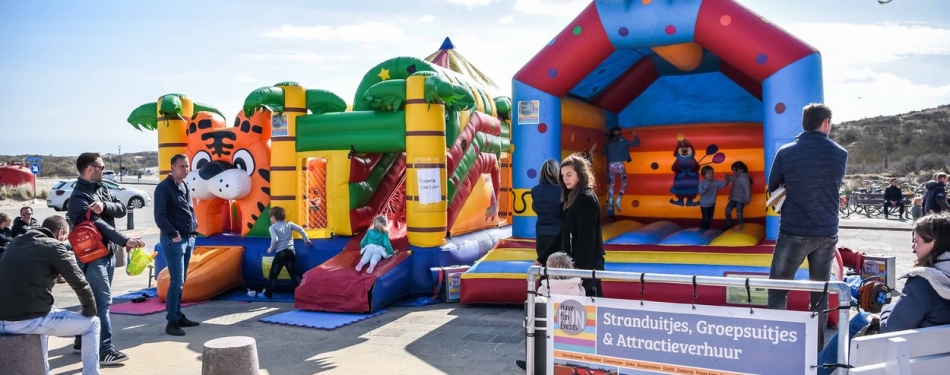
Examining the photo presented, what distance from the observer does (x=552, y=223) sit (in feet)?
15.4

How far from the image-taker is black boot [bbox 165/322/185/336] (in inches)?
205

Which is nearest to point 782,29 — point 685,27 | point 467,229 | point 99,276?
point 685,27

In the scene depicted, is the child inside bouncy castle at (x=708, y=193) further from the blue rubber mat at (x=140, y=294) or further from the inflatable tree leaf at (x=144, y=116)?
the inflatable tree leaf at (x=144, y=116)

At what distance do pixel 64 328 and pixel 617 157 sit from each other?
5865 mm

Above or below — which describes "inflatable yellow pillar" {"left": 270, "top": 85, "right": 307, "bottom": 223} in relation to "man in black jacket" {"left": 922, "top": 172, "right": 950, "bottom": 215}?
above

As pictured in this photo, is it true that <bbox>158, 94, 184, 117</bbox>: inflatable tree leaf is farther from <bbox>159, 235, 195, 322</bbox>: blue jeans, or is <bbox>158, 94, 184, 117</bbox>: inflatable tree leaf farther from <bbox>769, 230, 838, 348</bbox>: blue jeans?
<bbox>769, 230, 838, 348</bbox>: blue jeans

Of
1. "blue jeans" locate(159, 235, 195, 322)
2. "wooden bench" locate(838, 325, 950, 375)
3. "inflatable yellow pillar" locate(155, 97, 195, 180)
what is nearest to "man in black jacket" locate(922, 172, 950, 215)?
"wooden bench" locate(838, 325, 950, 375)

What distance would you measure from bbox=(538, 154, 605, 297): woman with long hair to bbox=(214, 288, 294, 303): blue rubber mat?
377 cm

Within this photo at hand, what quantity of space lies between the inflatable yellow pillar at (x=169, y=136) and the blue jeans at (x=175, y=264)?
3.24 meters

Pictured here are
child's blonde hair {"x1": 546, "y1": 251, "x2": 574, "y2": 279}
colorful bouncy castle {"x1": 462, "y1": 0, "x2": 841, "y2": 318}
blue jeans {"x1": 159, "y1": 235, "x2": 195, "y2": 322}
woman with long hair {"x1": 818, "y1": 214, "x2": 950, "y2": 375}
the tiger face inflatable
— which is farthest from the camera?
the tiger face inflatable

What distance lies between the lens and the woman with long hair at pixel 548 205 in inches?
183

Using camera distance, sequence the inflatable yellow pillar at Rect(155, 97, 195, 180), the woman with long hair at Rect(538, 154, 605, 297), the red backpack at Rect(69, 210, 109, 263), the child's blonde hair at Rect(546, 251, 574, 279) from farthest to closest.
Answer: the inflatable yellow pillar at Rect(155, 97, 195, 180), the red backpack at Rect(69, 210, 109, 263), the woman with long hair at Rect(538, 154, 605, 297), the child's blonde hair at Rect(546, 251, 574, 279)

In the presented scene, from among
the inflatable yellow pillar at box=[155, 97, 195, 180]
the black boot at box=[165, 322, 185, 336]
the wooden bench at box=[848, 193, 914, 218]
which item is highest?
the inflatable yellow pillar at box=[155, 97, 195, 180]

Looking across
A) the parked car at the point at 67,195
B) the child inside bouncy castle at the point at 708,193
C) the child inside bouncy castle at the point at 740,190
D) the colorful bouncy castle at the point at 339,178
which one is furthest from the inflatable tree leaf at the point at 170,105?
the parked car at the point at 67,195
